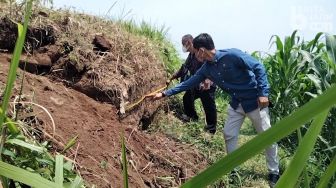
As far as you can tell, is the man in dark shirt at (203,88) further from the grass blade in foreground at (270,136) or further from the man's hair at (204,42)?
the grass blade in foreground at (270,136)

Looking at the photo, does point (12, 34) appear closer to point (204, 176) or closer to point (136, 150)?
point (136, 150)

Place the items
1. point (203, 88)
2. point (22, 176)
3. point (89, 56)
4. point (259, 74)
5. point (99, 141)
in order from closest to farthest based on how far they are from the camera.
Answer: point (22, 176), point (99, 141), point (89, 56), point (259, 74), point (203, 88)

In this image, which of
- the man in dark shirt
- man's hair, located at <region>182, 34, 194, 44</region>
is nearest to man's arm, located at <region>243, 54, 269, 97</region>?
the man in dark shirt

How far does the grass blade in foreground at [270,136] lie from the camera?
367 millimetres

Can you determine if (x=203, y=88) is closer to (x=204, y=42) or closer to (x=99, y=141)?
(x=204, y=42)

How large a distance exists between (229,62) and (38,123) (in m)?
2.30

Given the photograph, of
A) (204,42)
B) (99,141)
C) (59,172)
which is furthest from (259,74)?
(59,172)

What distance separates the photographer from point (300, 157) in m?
0.49

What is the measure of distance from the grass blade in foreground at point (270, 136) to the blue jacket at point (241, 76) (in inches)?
149

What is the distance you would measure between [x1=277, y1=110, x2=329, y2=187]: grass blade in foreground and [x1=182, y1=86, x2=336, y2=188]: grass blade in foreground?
0.29 feet

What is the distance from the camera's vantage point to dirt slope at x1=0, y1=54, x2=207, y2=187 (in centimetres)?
259

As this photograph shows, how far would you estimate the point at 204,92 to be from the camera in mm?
5766

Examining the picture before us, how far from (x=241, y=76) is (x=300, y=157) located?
3820 millimetres

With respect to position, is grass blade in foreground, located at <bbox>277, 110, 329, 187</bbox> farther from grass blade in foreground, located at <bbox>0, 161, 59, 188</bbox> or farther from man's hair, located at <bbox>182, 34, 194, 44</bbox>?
man's hair, located at <bbox>182, 34, 194, 44</bbox>
